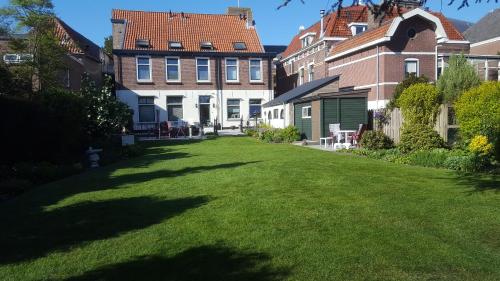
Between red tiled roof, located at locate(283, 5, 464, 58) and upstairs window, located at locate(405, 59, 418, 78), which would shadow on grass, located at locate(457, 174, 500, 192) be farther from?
upstairs window, located at locate(405, 59, 418, 78)

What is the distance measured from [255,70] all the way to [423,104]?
73.1 ft

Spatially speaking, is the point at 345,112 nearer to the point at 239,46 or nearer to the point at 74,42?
the point at 239,46

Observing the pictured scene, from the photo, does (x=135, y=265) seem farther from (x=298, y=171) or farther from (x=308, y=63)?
(x=308, y=63)

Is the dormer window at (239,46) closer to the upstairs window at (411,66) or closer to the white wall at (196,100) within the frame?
the white wall at (196,100)

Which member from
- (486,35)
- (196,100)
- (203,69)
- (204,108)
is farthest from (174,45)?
(486,35)

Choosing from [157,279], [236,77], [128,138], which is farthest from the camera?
[236,77]

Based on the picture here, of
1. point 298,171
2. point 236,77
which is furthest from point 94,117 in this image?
point 236,77

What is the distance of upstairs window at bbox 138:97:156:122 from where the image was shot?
32.3 meters

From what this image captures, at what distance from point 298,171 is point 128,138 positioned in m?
11.1

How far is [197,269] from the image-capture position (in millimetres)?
3799

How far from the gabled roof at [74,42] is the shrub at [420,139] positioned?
22.4 meters

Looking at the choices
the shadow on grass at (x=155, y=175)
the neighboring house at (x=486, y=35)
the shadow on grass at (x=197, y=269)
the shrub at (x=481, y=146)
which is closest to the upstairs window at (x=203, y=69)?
the shadow on grass at (x=155, y=175)

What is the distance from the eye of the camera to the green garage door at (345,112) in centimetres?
2009

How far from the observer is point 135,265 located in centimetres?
393
